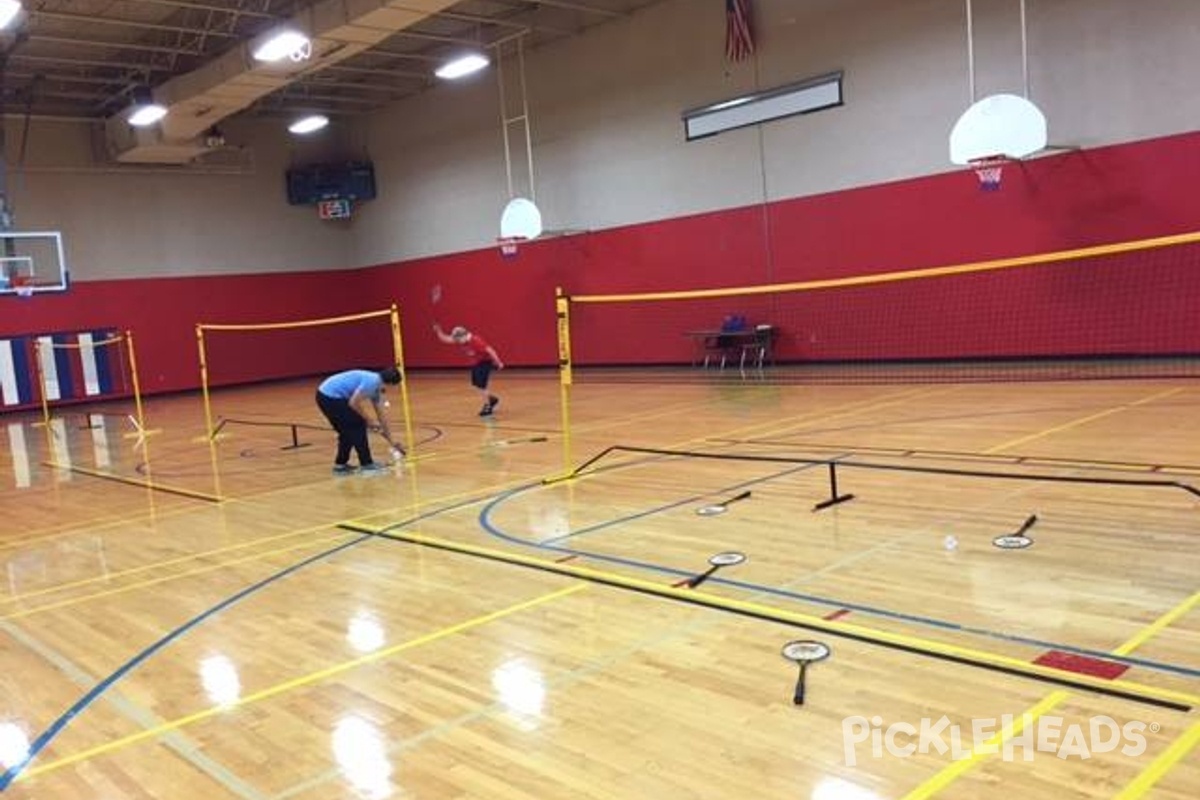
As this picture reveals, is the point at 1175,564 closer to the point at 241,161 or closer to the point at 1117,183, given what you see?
the point at 1117,183

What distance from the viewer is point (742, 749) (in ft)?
11.7

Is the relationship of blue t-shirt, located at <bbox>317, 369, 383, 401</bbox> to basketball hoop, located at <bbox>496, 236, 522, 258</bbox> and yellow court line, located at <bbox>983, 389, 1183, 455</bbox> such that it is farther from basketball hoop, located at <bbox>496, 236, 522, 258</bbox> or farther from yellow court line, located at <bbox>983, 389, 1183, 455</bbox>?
basketball hoop, located at <bbox>496, 236, 522, 258</bbox>

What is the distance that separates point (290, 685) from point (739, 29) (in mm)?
16297

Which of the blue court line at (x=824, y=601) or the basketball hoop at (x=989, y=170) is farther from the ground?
the basketball hoop at (x=989, y=170)

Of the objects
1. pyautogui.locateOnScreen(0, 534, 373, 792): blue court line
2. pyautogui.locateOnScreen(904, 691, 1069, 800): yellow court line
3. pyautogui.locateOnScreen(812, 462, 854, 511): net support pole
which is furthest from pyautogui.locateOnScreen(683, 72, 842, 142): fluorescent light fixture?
pyautogui.locateOnScreen(904, 691, 1069, 800): yellow court line

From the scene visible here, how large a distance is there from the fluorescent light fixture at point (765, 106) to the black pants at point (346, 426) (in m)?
11.0

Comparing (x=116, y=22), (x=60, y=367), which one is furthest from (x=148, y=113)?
(x=60, y=367)

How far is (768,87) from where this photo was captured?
1822cm

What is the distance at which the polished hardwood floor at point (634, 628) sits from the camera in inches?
139

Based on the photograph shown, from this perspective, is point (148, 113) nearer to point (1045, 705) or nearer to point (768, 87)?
point (768, 87)

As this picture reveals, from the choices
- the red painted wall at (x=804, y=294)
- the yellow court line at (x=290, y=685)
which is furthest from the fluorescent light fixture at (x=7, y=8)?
the yellow court line at (x=290, y=685)

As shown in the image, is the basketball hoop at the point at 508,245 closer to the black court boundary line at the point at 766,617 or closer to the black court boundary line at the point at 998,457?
the black court boundary line at the point at 998,457

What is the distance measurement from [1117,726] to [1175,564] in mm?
2153

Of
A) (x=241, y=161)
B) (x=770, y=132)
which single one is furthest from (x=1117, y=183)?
(x=241, y=161)
